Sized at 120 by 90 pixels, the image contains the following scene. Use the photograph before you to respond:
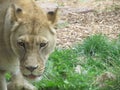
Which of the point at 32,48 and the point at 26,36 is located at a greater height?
the point at 26,36

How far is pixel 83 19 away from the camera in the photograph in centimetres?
810

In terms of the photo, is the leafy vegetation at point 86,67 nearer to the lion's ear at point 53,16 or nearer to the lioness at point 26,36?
the lioness at point 26,36

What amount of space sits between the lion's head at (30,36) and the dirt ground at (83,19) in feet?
7.83

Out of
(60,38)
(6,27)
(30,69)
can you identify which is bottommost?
(60,38)

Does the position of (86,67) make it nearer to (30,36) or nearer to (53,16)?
(53,16)

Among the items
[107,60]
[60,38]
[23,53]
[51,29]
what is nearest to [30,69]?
[23,53]

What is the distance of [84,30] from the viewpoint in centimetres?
765

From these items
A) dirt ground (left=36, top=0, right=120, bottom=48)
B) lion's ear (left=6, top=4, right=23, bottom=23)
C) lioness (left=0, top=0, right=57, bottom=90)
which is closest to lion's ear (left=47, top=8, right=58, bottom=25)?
lioness (left=0, top=0, right=57, bottom=90)

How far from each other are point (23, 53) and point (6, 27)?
→ 1.15 ft

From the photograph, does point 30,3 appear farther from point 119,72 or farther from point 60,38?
point 60,38

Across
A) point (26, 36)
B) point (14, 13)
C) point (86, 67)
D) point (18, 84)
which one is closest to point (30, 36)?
point (26, 36)

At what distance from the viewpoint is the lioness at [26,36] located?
4426 mm

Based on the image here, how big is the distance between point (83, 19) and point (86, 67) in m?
1.95

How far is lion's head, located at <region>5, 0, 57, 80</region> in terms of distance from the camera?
4.42m
